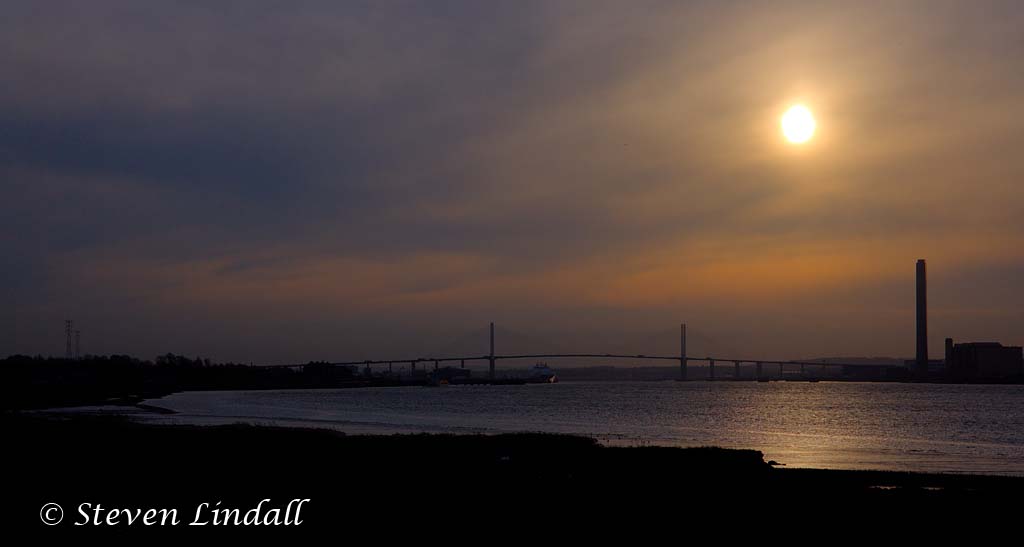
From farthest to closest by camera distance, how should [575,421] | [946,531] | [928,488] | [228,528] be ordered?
[575,421], [928,488], [946,531], [228,528]

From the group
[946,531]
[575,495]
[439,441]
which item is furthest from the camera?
[439,441]

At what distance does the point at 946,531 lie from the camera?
56.4ft

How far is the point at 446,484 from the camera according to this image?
21.7 metres

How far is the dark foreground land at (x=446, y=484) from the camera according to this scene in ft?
58.9

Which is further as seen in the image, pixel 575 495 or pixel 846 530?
pixel 575 495

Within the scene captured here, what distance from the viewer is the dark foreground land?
58.9 ft

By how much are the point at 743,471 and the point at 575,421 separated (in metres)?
39.6

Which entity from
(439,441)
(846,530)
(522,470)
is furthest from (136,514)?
(439,441)

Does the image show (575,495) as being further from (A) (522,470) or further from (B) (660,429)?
(B) (660,429)

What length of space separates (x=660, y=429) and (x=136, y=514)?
42180mm

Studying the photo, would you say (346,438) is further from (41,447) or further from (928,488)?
(928,488)

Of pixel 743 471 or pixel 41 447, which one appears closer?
pixel 743 471

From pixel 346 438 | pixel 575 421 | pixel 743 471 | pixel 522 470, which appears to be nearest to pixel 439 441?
pixel 346 438

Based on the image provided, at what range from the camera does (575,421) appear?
213 ft
